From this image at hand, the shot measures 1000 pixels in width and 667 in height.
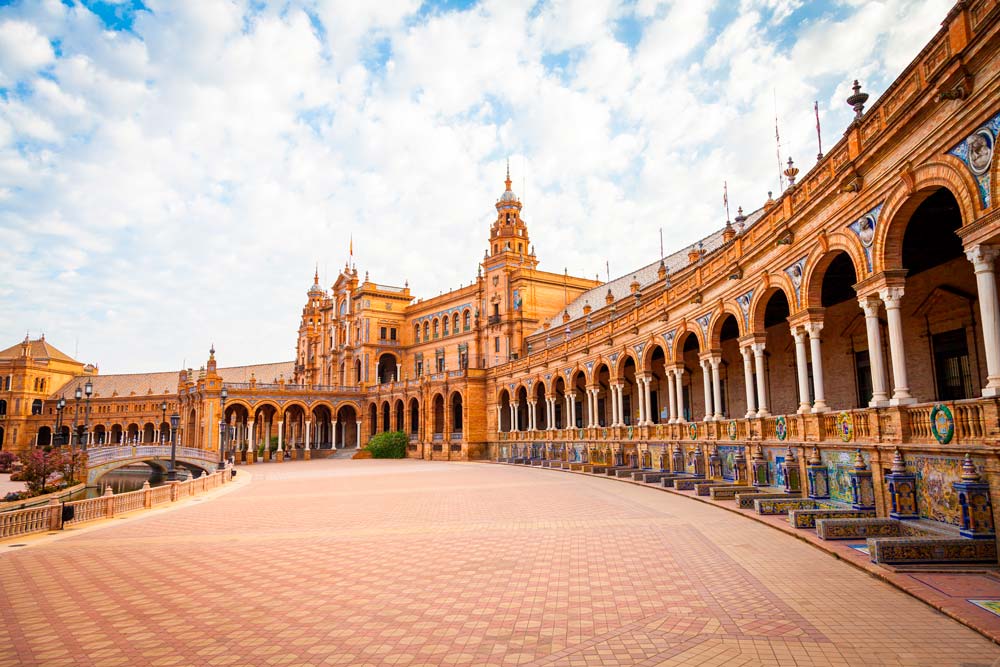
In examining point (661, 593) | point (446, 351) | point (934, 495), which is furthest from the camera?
point (446, 351)

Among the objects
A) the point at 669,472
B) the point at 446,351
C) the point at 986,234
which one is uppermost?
the point at 446,351

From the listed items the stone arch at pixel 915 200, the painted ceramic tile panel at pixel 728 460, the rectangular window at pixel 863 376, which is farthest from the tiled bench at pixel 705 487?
the stone arch at pixel 915 200

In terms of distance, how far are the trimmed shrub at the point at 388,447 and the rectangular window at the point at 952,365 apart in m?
44.3

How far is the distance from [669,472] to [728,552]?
13.5 metres

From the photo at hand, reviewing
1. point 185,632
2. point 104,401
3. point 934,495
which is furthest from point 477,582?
point 104,401

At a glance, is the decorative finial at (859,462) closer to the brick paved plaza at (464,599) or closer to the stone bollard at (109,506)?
the brick paved plaza at (464,599)

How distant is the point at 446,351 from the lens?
65438mm

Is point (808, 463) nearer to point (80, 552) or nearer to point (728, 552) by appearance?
point (728, 552)

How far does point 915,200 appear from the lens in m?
10.1

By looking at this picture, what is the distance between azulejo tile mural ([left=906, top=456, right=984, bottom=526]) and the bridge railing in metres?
17.3

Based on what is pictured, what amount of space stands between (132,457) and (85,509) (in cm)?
2844

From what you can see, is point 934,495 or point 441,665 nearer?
point 441,665

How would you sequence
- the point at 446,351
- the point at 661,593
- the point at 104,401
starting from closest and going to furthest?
1. the point at 661,593
2. the point at 446,351
3. the point at 104,401

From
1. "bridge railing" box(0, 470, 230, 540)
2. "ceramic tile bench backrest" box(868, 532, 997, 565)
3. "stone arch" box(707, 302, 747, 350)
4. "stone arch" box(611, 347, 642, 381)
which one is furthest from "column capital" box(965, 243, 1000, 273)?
"stone arch" box(611, 347, 642, 381)
